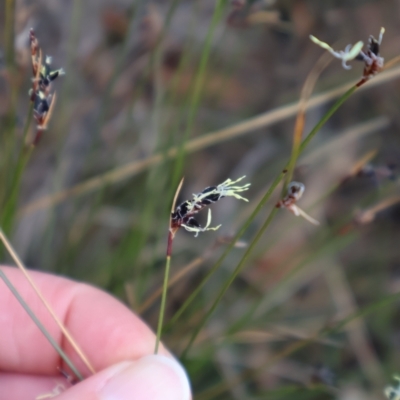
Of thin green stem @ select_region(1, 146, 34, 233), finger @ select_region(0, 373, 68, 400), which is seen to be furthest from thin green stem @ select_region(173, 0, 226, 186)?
finger @ select_region(0, 373, 68, 400)

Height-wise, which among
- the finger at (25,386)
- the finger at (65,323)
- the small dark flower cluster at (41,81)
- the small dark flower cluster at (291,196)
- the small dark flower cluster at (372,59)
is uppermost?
the small dark flower cluster at (372,59)

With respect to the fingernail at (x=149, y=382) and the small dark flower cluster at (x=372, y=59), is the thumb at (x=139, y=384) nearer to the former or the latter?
the fingernail at (x=149, y=382)

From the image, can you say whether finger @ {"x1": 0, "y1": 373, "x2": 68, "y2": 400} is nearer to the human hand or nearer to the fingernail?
the human hand

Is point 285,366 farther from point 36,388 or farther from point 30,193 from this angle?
point 30,193

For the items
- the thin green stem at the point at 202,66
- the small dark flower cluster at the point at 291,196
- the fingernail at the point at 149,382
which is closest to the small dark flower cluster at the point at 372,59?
the small dark flower cluster at the point at 291,196

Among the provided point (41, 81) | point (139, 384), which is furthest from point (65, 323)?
point (41, 81)

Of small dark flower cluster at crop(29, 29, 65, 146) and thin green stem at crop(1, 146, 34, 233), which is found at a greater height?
small dark flower cluster at crop(29, 29, 65, 146)

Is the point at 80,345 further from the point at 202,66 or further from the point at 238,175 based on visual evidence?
the point at 238,175

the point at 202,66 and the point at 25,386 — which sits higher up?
the point at 202,66
